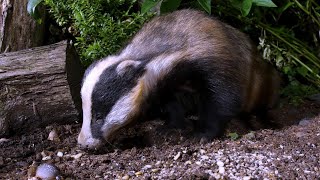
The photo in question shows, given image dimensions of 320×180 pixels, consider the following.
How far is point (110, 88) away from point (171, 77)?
35cm

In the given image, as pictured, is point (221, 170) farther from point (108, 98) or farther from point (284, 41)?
point (284, 41)

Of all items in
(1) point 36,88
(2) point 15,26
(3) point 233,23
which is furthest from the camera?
(3) point 233,23

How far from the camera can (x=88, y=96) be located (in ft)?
10.2

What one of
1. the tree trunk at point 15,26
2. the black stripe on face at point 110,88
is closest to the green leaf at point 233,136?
the black stripe on face at point 110,88

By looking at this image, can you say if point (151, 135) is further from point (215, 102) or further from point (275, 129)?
point (275, 129)

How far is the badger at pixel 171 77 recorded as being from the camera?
3.10 meters

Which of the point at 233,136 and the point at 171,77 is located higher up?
the point at 171,77

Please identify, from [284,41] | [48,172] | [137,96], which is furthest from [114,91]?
[284,41]

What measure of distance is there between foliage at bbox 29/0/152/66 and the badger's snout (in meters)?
0.68

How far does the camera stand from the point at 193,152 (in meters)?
2.99

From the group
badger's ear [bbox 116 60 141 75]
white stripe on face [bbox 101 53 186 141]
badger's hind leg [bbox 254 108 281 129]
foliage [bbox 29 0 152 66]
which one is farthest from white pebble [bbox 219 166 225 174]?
foliage [bbox 29 0 152 66]

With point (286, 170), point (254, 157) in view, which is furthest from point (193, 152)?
point (286, 170)

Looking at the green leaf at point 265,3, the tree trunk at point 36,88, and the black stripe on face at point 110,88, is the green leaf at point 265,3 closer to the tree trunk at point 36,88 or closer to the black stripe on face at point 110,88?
the black stripe on face at point 110,88

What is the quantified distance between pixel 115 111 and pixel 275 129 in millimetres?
1016
